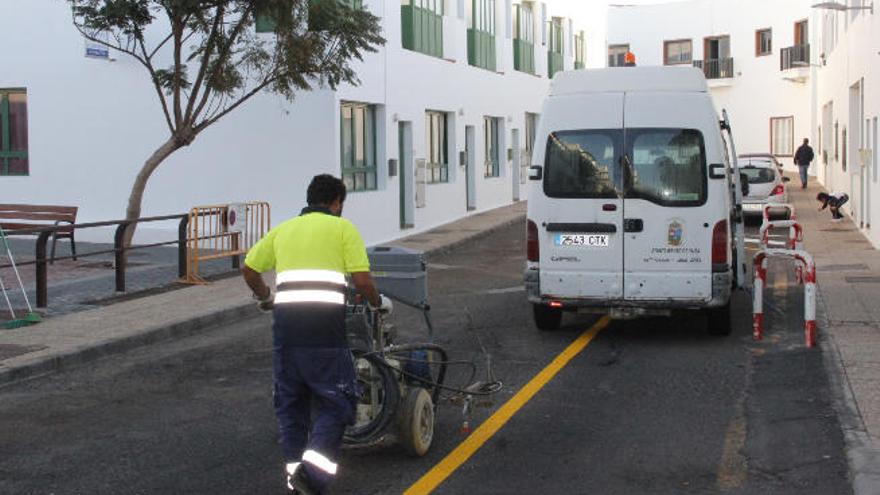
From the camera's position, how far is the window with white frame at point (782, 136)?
51.6m

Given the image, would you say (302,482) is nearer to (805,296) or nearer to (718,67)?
(805,296)

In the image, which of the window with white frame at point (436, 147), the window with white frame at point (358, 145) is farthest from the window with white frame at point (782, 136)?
the window with white frame at point (358, 145)

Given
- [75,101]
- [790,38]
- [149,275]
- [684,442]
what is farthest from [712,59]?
[684,442]

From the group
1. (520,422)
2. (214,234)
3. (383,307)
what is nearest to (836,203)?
(214,234)

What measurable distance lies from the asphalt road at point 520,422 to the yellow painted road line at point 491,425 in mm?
66

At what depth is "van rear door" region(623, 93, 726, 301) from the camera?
10.8 meters

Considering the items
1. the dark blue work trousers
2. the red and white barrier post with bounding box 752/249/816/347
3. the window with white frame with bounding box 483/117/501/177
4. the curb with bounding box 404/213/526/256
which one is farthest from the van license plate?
the window with white frame with bounding box 483/117/501/177

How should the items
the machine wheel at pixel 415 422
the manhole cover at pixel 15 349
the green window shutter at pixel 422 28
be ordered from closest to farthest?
the machine wheel at pixel 415 422 < the manhole cover at pixel 15 349 < the green window shutter at pixel 422 28

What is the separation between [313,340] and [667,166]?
5926 mm

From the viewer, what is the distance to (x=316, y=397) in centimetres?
609

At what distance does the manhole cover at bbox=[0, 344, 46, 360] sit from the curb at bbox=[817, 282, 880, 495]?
715 centimetres

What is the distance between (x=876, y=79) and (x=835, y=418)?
47.8 ft

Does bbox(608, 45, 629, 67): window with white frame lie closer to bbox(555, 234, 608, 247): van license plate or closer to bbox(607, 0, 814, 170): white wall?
bbox(607, 0, 814, 170): white wall

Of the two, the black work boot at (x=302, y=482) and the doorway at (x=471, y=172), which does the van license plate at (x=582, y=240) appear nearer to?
the black work boot at (x=302, y=482)
